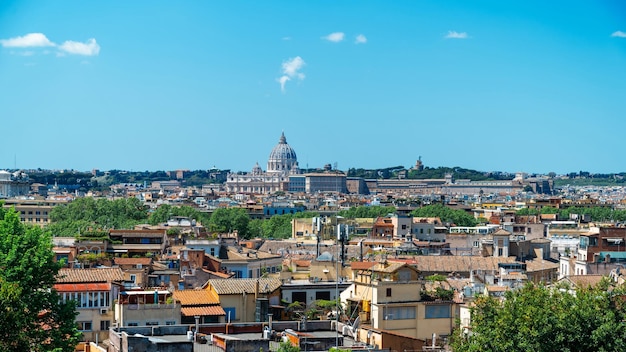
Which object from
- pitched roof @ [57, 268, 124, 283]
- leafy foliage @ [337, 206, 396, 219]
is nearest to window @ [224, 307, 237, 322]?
pitched roof @ [57, 268, 124, 283]

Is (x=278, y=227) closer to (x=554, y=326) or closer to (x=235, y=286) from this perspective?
(x=235, y=286)

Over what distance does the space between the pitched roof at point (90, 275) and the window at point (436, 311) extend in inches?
262

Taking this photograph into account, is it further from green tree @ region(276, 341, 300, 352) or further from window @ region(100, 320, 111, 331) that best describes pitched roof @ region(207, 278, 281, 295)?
green tree @ region(276, 341, 300, 352)

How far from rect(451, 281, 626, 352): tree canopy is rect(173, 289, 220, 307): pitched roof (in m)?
5.35

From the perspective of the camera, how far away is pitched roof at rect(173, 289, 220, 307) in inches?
987

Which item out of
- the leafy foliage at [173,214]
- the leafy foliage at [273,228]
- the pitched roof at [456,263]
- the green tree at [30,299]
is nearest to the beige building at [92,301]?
the green tree at [30,299]

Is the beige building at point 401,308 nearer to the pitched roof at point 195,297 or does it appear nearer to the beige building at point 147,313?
the pitched roof at point 195,297

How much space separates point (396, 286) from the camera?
25.0 m

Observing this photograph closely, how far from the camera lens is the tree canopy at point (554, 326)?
70.4ft

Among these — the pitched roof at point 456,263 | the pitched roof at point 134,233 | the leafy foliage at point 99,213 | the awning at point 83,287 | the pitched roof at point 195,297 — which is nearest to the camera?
the pitched roof at point 195,297

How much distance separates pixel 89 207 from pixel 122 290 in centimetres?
6339

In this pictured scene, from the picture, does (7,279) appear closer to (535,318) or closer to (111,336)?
(111,336)

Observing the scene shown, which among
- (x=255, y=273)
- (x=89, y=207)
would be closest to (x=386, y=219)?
(x=89, y=207)

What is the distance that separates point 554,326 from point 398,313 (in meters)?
4.11
